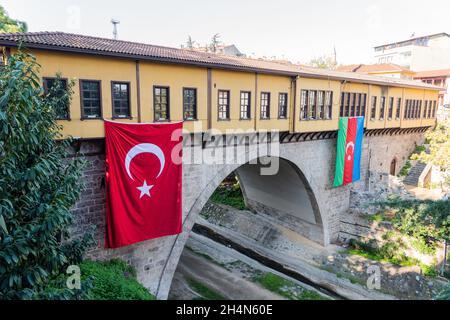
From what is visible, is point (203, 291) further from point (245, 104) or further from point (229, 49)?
point (229, 49)

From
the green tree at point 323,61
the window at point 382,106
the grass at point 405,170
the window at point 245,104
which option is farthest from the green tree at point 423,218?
the green tree at point 323,61

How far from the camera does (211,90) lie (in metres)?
14.4

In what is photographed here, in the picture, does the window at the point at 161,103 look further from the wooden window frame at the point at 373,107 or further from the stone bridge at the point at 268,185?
the wooden window frame at the point at 373,107

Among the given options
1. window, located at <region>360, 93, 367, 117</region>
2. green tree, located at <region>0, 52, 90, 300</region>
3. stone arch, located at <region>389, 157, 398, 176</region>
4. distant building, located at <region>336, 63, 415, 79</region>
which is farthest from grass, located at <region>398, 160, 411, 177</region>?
green tree, located at <region>0, 52, 90, 300</region>

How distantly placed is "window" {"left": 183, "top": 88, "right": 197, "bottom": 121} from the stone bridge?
929mm

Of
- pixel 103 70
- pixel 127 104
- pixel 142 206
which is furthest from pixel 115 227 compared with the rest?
pixel 103 70

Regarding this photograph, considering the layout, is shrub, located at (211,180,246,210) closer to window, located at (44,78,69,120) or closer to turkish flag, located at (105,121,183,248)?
turkish flag, located at (105,121,183,248)

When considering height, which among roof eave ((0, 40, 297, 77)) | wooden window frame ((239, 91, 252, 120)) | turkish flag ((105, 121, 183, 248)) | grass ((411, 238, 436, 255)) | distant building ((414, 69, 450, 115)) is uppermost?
distant building ((414, 69, 450, 115))

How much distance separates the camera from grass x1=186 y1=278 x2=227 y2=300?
711 inches

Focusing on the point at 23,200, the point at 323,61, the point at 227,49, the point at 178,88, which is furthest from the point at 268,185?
the point at 323,61

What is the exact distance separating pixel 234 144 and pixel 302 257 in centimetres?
1151

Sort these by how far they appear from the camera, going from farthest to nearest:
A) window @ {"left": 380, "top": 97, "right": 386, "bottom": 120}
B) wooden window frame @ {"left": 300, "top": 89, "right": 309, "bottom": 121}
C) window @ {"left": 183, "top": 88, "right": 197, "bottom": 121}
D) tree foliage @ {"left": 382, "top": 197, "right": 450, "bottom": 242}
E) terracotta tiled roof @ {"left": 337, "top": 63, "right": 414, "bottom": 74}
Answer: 1. terracotta tiled roof @ {"left": 337, "top": 63, "right": 414, "bottom": 74}
2. window @ {"left": 380, "top": 97, "right": 386, "bottom": 120}
3. wooden window frame @ {"left": 300, "top": 89, "right": 309, "bottom": 121}
4. tree foliage @ {"left": 382, "top": 197, "right": 450, "bottom": 242}
5. window @ {"left": 183, "top": 88, "right": 197, "bottom": 121}

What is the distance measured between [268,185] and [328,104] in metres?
8.51

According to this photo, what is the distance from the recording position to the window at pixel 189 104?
13707 millimetres
